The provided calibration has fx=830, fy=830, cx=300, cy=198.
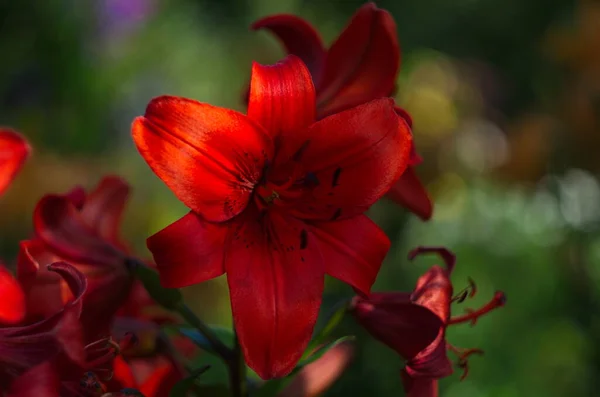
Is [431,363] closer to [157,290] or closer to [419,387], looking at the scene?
[419,387]

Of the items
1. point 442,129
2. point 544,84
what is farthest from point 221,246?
point 544,84

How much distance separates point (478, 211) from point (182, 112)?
1796 millimetres

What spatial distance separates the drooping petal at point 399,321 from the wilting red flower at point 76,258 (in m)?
0.15

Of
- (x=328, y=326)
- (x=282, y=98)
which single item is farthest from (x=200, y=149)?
(x=328, y=326)

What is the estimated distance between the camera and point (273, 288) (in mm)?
432

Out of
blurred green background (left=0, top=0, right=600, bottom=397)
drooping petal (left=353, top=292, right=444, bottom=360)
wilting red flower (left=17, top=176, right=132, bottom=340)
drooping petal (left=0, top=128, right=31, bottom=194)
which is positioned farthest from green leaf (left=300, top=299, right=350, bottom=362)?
blurred green background (left=0, top=0, right=600, bottom=397)

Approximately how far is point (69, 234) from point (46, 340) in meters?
0.12

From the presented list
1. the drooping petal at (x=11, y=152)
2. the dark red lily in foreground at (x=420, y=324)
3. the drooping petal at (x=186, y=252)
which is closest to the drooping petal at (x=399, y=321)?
the dark red lily in foreground at (x=420, y=324)

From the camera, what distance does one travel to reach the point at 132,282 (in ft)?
1.65

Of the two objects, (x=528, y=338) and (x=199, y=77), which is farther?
(x=199, y=77)

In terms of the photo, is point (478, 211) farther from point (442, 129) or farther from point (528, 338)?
point (442, 129)

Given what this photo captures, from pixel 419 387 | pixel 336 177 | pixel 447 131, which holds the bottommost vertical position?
pixel 447 131

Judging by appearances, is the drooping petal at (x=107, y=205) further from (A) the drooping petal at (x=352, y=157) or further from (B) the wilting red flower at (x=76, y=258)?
(A) the drooping petal at (x=352, y=157)

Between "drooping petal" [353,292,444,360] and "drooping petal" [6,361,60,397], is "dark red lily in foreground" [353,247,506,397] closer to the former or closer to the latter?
"drooping petal" [353,292,444,360]
